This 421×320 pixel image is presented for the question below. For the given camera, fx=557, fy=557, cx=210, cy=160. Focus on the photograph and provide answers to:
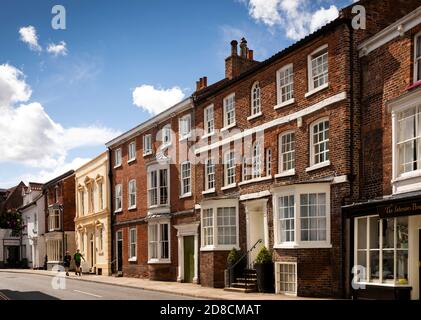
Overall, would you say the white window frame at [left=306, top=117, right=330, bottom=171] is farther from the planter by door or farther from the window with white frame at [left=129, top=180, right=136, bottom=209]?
the window with white frame at [left=129, top=180, right=136, bottom=209]

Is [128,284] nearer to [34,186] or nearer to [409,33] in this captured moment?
[409,33]

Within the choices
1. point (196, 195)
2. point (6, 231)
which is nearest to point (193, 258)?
point (196, 195)

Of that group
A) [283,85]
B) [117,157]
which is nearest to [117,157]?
[117,157]

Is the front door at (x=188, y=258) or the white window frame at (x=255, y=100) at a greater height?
the white window frame at (x=255, y=100)

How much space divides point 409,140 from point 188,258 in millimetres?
15551

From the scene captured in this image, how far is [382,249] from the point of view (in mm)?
16891

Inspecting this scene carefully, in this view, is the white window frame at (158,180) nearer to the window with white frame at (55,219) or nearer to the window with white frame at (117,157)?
the window with white frame at (117,157)

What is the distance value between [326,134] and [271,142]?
3.23 m

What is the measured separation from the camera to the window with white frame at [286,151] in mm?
21859

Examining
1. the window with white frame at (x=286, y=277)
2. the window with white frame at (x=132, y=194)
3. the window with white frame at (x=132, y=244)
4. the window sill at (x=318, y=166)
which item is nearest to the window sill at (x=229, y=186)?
the window with white frame at (x=286, y=277)

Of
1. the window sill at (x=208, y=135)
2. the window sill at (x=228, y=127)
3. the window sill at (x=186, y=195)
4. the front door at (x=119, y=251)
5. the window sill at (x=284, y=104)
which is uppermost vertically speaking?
the window sill at (x=284, y=104)

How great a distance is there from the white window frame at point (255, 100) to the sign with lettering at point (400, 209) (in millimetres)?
8949

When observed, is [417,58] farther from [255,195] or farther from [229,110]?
[229,110]

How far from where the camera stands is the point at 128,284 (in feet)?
94.1
